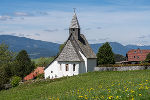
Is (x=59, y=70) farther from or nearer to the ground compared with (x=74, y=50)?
nearer to the ground

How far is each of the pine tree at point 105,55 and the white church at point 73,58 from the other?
22.1ft

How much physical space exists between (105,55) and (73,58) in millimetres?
14103

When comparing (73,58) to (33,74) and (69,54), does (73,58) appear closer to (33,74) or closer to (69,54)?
(69,54)

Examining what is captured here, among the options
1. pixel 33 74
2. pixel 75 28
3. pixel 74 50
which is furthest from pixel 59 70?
pixel 33 74

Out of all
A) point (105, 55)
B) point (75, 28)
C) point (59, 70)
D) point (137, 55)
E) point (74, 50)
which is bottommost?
point (59, 70)

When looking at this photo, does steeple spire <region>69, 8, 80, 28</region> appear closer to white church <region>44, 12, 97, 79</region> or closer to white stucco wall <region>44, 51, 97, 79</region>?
white church <region>44, 12, 97, 79</region>

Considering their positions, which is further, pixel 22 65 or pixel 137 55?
pixel 137 55

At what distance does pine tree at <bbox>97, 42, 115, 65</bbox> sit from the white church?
265 inches

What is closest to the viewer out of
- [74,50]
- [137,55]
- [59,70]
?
[74,50]

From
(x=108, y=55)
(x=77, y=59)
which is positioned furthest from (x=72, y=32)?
(x=108, y=55)

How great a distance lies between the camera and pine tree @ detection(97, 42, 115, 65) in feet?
202

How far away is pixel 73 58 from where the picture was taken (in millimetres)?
50156

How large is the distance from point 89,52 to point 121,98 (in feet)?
140

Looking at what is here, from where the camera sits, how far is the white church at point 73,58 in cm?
5031
